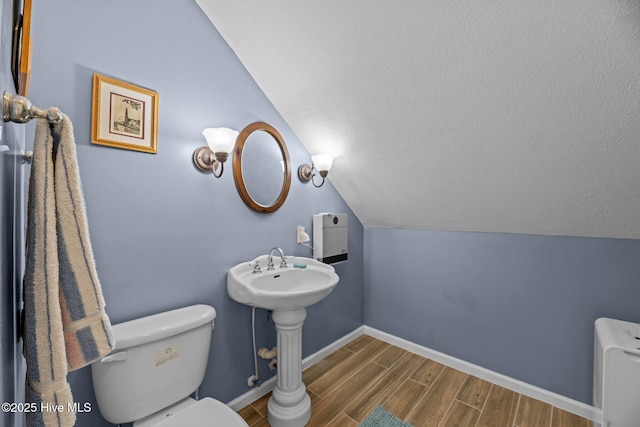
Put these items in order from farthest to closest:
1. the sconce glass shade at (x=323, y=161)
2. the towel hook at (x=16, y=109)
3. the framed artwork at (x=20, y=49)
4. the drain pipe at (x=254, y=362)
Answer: the sconce glass shade at (x=323, y=161) → the drain pipe at (x=254, y=362) → the framed artwork at (x=20, y=49) → the towel hook at (x=16, y=109)

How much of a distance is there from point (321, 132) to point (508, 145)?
1.10m

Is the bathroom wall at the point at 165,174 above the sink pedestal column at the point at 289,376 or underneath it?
above

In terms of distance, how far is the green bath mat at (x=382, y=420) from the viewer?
1.58 metres

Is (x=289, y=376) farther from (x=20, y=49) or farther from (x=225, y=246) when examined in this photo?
(x=20, y=49)

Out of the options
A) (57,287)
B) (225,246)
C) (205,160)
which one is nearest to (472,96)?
(205,160)

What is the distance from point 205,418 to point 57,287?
0.85 meters

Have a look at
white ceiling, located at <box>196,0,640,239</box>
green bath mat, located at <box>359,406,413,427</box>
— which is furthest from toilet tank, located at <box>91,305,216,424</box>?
white ceiling, located at <box>196,0,640,239</box>

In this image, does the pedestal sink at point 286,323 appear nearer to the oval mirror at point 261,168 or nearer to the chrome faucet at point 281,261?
the chrome faucet at point 281,261

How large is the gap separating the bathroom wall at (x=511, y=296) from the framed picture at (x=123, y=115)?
1969 mm

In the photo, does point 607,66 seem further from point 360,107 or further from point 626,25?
point 360,107

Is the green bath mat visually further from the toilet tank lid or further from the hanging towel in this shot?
the hanging towel

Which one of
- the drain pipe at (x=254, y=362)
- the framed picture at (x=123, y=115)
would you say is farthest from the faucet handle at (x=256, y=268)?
the framed picture at (x=123, y=115)

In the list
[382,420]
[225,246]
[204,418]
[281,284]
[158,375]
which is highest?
[225,246]

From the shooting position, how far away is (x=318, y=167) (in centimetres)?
189
